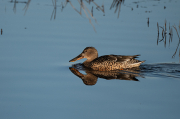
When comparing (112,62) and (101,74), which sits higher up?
(112,62)

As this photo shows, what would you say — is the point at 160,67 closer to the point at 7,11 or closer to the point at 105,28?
the point at 105,28

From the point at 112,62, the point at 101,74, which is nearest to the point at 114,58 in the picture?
the point at 112,62

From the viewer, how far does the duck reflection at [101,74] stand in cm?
673

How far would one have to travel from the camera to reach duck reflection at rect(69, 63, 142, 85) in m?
6.73

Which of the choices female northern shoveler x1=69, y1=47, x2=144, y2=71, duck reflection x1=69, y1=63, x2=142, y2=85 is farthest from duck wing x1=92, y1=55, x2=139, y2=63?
duck reflection x1=69, y1=63, x2=142, y2=85

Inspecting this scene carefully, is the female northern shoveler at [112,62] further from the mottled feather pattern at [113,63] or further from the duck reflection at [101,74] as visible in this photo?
the duck reflection at [101,74]

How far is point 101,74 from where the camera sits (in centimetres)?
738

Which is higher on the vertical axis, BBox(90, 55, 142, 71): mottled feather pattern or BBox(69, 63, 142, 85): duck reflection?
BBox(90, 55, 142, 71): mottled feather pattern

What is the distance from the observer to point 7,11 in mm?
12281

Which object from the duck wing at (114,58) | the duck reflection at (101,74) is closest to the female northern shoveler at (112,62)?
the duck wing at (114,58)

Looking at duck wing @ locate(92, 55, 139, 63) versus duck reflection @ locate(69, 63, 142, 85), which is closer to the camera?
duck reflection @ locate(69, 63, 142, 85)

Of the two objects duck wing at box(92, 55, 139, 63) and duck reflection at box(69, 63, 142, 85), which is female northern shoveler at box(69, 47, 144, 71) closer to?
duck wing at box(92, 55, 139, 63)

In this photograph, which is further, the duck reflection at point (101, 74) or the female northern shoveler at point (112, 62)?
the female northern shoveler at point (112, 62)

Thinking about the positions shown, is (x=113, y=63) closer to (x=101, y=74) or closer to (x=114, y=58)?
(x=114, y=58)
